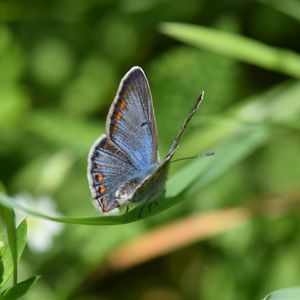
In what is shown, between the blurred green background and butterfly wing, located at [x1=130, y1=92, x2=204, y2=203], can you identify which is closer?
butterfly wing, located at [x1=130, y1=92, x2=204, y2=203]

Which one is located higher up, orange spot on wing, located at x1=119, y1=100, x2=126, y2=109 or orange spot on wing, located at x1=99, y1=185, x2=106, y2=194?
orange spot on wing, located at x1=119, y1=100, x2=126, y2=109

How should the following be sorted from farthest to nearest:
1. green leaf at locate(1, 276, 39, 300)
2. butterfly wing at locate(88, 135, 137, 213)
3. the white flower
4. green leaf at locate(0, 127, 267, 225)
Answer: the white flower < butterfly wing at locate(88, 135, 137, 213) < green leaf at locate(0, 127, 267, 225) < green leaf at locate(1, 276, 39, 300)

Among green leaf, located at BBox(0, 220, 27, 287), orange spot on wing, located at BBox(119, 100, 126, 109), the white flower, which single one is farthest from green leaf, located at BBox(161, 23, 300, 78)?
green leaf, located at BBox(0, 220, 27, 287)

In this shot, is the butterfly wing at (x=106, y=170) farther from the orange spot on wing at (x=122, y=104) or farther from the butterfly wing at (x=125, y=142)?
the orange spot on wing at (x=122, y=104)

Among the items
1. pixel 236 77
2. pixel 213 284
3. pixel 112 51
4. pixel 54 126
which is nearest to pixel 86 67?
pixel 112 51

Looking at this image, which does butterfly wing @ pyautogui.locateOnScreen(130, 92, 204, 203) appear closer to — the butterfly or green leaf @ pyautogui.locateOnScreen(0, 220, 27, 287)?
the butterfly

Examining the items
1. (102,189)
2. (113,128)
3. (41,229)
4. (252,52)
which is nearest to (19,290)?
(102,189)

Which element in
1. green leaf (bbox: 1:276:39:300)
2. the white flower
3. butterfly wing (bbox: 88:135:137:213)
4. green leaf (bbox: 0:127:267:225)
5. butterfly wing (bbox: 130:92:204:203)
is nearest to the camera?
green leaf (bbox: 1:276:39:300)

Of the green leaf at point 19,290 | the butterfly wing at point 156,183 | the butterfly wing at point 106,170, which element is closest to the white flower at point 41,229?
the butterfly wing at point 106,170
